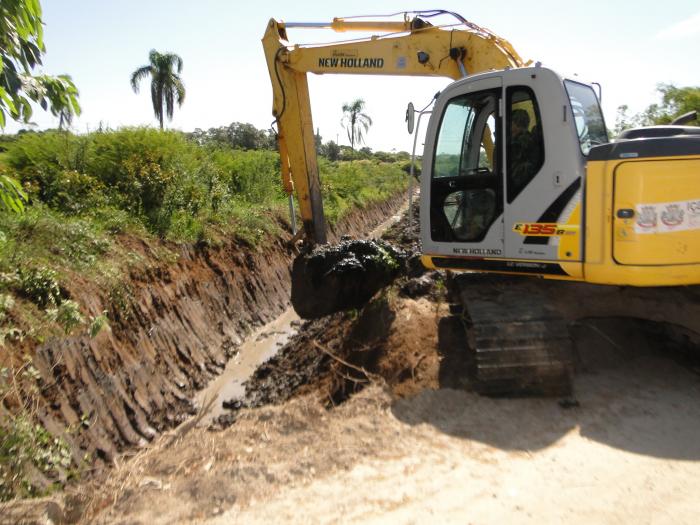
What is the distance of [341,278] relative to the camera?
6848 millimetres

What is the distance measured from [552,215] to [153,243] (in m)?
6.42

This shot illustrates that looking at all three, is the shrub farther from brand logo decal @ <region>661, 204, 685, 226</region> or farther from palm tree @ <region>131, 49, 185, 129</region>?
palm tree @ <region>131, 49, 185, 129</region>

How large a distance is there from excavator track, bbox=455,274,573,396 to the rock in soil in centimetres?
198

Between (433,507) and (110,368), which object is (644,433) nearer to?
(433,507)

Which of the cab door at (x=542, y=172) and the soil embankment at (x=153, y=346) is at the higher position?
the cab door at (x=542, y=172)

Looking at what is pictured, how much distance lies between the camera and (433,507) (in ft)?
10.9

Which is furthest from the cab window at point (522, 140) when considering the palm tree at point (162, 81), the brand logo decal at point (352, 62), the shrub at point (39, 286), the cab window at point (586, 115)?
the palm tree at point (162, 81)

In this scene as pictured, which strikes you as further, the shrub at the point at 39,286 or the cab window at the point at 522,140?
the shrub at the point at 39,286

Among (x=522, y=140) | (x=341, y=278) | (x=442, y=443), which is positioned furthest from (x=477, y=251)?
(x=442, y=443)

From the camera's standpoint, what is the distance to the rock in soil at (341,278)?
6.86 metres

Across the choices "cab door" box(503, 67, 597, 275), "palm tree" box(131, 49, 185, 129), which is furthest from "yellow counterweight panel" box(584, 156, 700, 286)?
"palm tree" box(131, 49, 185, 129)

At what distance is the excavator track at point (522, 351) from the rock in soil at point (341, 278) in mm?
1984

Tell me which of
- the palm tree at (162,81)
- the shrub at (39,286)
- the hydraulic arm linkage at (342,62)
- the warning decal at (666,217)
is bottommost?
the shrub at (39,286)

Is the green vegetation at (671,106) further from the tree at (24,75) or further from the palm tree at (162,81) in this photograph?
the palm tree at (162,81)
